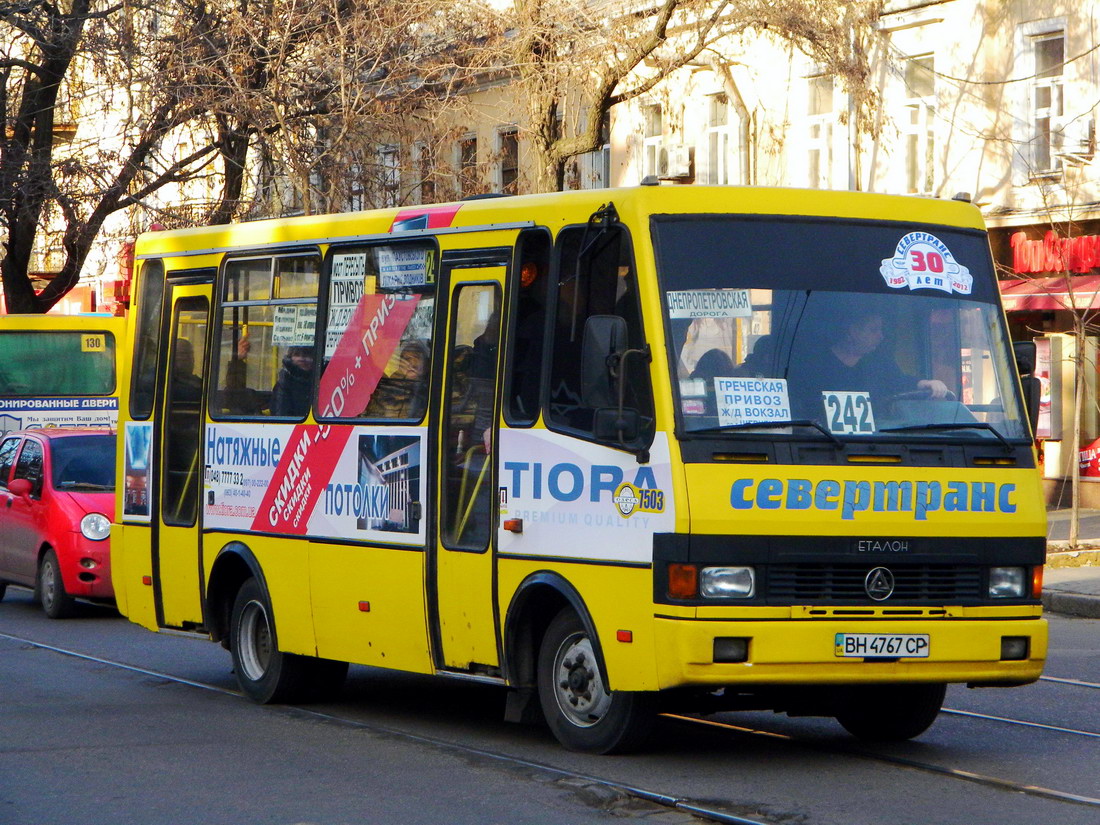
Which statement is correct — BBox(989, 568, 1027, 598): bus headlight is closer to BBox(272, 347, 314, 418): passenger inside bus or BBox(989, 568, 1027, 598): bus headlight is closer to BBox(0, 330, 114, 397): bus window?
BBox(272, 347, 314, 418): passenger inside bus

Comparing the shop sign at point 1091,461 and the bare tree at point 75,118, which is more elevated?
the bare tree at point 75,118

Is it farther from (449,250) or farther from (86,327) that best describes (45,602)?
(86,327)

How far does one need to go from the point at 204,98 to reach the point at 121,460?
13.2 m

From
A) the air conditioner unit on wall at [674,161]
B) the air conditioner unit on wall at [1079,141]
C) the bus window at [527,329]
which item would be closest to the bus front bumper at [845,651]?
the bus window at [527,329]

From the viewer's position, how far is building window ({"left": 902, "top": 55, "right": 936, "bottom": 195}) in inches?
1057

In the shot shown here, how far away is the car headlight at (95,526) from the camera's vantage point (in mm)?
16297

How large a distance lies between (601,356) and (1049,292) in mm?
16773

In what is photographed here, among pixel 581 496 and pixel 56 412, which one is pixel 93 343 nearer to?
pixel 56 412

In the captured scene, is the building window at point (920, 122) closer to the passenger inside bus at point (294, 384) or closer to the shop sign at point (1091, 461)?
the shop sign at point (1091, 461)

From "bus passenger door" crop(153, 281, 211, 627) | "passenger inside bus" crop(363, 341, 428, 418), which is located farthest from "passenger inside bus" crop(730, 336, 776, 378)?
"bus passenger door" crop(153, 281, 211, 627)

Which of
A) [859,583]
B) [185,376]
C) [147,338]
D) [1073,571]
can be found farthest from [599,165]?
[859,583]

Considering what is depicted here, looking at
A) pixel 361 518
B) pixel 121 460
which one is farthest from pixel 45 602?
pixel 361 518

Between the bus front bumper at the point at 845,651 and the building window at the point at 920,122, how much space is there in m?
19.4

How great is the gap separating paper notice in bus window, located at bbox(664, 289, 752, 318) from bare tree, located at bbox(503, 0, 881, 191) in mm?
13622
